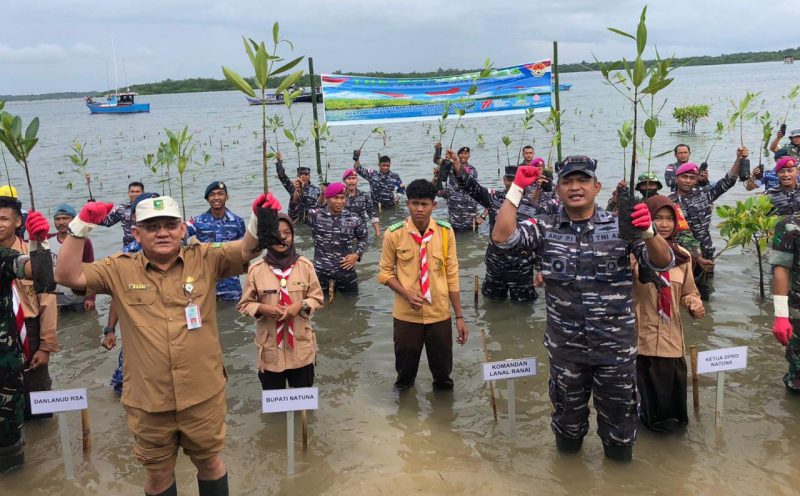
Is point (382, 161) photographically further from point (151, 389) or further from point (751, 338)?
point (151, 389)

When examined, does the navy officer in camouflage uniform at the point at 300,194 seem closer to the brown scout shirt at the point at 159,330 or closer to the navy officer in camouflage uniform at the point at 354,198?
the navy officer in camouflage uniform at the point at 354,198

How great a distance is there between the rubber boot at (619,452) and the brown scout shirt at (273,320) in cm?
246

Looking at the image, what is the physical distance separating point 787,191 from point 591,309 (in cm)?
613

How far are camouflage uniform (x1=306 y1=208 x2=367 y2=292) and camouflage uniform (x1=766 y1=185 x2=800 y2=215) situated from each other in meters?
5.87

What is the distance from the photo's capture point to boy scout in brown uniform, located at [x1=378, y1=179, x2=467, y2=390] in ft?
16.9

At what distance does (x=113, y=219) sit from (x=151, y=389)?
770 cm

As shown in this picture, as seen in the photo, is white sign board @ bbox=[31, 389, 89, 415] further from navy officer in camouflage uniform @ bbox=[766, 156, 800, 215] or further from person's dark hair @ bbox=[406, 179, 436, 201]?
navy officer in camouflage uniform @ bbox=[766, 156, 800, 215]

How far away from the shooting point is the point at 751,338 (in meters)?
6.50

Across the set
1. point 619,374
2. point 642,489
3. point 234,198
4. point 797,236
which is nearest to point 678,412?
point 642,489

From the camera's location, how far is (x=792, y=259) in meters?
4.58

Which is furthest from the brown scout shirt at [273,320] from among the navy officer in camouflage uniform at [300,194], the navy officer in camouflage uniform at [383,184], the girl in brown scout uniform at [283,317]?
the navy officer in camouflage uniform at [383,184]

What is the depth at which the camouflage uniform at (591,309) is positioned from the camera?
3684 millimetres

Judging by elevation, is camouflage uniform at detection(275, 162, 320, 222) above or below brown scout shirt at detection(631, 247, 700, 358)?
above

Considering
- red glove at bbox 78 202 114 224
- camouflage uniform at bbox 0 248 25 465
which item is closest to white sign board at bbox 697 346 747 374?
red glove at bbox 78 202 114 224
